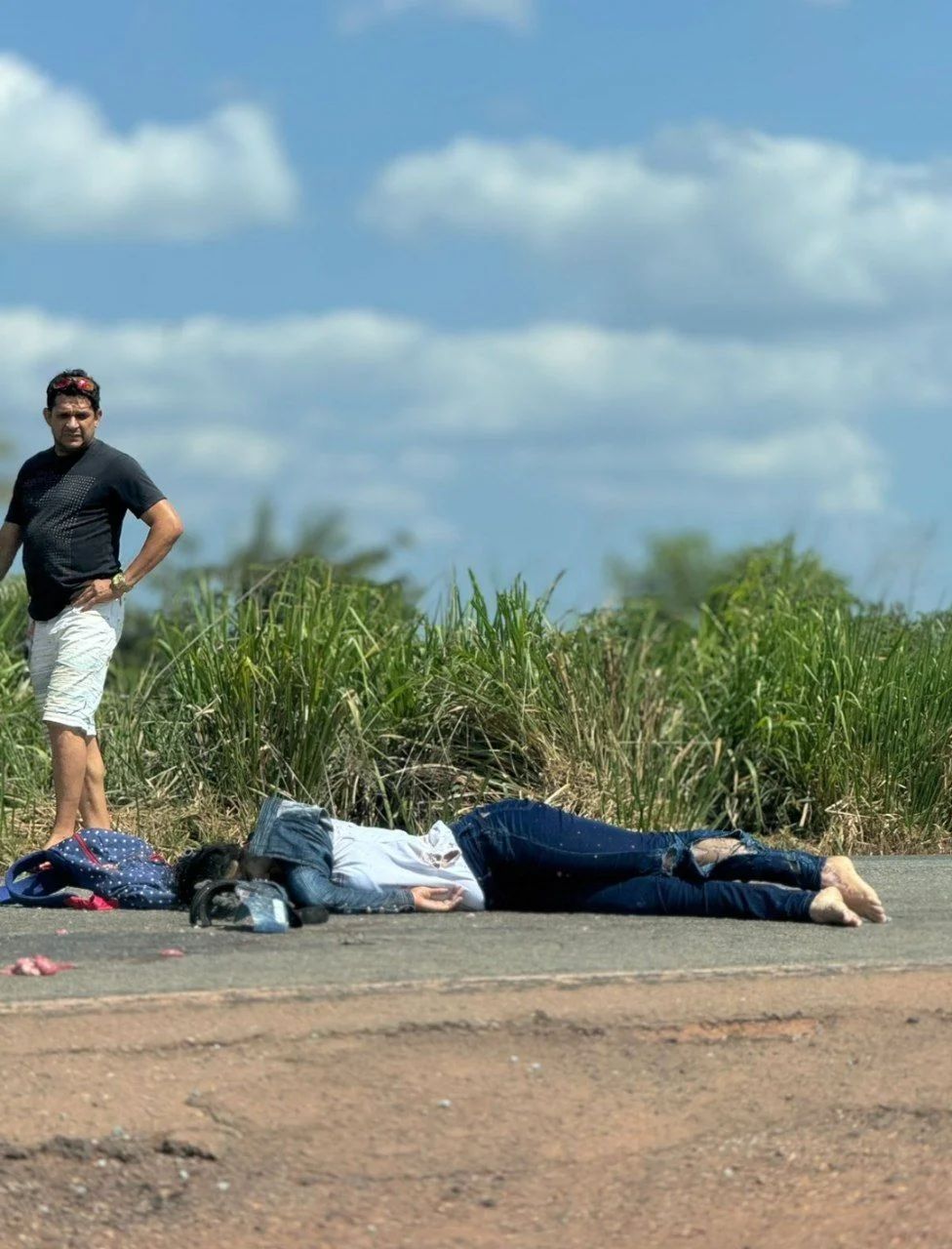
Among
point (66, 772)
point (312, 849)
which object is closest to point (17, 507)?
point (66, 772)

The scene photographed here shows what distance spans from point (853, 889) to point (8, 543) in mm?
4120

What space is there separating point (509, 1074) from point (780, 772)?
641 cm

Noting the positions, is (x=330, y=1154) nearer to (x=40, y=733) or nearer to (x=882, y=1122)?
(x=882, y=1122)

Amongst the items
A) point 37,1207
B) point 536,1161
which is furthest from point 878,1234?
point 37,1207

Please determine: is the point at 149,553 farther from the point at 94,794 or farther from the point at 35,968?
the point at 35,968

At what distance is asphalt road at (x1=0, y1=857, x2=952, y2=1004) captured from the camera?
17.4 ft

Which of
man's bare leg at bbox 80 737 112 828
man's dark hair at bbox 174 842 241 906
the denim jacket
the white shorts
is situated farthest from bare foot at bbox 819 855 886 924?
man's bare leg at bbox 80 737 112 828

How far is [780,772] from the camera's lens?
1094 cm

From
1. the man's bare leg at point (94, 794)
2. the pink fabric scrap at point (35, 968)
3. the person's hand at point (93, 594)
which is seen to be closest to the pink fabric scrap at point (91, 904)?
the man's bare leg at point (94, 794)

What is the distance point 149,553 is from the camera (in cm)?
786

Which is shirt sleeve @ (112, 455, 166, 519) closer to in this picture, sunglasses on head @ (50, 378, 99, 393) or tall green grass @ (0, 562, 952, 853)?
sunglasses on head @ (50, 378, 99, 393)

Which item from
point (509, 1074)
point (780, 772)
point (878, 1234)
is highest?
point (780, 772)

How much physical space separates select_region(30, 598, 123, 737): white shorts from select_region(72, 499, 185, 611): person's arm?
0.07 metres

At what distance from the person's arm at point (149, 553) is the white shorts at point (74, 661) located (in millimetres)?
65
